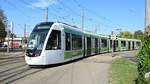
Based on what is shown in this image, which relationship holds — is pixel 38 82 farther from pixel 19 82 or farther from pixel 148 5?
pixel 148 5

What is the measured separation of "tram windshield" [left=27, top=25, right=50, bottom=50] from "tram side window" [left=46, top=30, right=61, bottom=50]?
47cm

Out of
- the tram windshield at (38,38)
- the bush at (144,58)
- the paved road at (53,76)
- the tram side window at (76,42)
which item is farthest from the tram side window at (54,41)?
the bush at (144,58)

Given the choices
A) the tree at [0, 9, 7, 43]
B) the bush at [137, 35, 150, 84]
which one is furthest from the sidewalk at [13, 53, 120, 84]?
the tree at [0, 9, 7, 43]

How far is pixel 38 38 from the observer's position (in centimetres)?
2219

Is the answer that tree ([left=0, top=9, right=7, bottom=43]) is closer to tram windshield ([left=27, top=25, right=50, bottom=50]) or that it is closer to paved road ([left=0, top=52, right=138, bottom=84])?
tram windshield ([left=27, top=25, right=50, bottom=50])

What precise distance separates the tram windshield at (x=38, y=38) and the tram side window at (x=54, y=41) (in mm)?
467

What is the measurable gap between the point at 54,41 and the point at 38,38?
1414 millimetres

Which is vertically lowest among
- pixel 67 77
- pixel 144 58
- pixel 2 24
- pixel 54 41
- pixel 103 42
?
pixel 67 77

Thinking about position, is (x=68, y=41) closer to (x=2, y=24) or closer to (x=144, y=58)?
(x=144, y=58)

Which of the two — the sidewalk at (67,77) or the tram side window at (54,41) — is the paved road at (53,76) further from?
the tram side window at (54,41)

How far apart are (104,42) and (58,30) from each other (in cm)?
2881

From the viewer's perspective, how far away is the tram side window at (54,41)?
2238cm

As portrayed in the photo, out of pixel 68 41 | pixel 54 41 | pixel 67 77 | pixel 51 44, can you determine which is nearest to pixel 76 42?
pixel 68 41

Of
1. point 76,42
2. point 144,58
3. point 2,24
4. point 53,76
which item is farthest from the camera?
point 2,24
